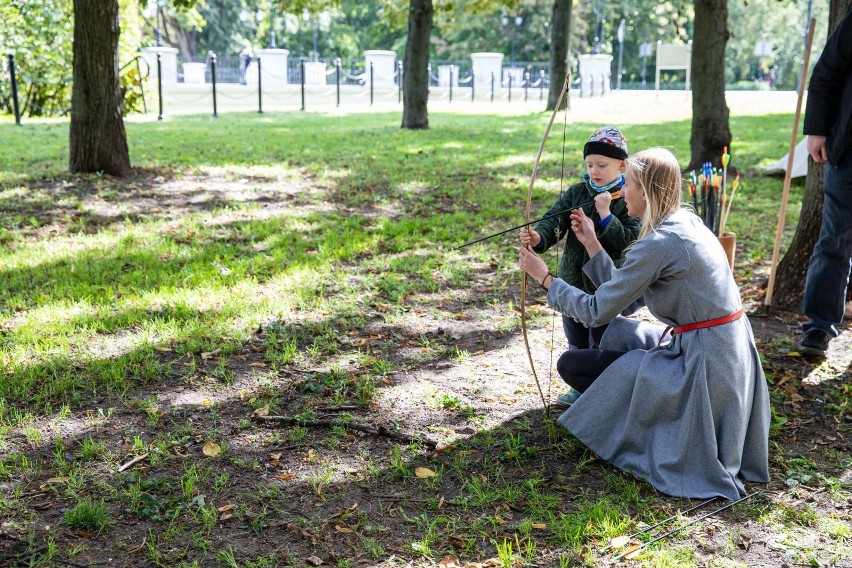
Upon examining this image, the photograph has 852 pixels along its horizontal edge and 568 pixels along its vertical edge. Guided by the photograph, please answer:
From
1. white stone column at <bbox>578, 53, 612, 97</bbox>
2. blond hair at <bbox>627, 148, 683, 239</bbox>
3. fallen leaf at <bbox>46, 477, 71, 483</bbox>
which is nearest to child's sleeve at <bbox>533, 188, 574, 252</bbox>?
blond hair at <bbox>627, 148, 683, 239</bbox>

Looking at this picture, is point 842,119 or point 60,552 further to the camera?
point 842,119

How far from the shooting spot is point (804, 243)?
4.95m

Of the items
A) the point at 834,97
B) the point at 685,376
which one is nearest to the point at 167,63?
the point at 834,97

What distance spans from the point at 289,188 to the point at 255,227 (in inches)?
76.2

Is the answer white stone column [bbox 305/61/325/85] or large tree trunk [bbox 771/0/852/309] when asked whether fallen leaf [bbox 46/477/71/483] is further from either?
white stone column [bbox 305/61/325/85]

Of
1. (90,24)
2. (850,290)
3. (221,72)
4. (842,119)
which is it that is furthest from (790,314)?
(221,72)

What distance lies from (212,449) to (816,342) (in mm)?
3100

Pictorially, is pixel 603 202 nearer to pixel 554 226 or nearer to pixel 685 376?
pixel 554 226

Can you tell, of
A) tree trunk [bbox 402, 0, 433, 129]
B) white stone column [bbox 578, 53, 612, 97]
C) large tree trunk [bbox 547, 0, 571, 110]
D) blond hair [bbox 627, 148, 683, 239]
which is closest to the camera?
blond hair [bbox 627, 148, 683, 239]

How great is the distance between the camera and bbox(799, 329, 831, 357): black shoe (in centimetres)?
432

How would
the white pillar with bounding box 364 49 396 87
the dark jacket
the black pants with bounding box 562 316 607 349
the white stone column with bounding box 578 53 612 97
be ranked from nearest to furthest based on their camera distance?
the black pants with bounding box 562 316 607 349
the dark jacket
the white pillar with bounding box 364 49 396 87
the white stone column with bounding box 578 53 612 97

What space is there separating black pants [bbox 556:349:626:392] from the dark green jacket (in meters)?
0.37

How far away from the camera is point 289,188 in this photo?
896 centimetres

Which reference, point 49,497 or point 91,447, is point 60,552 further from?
point 91,447
